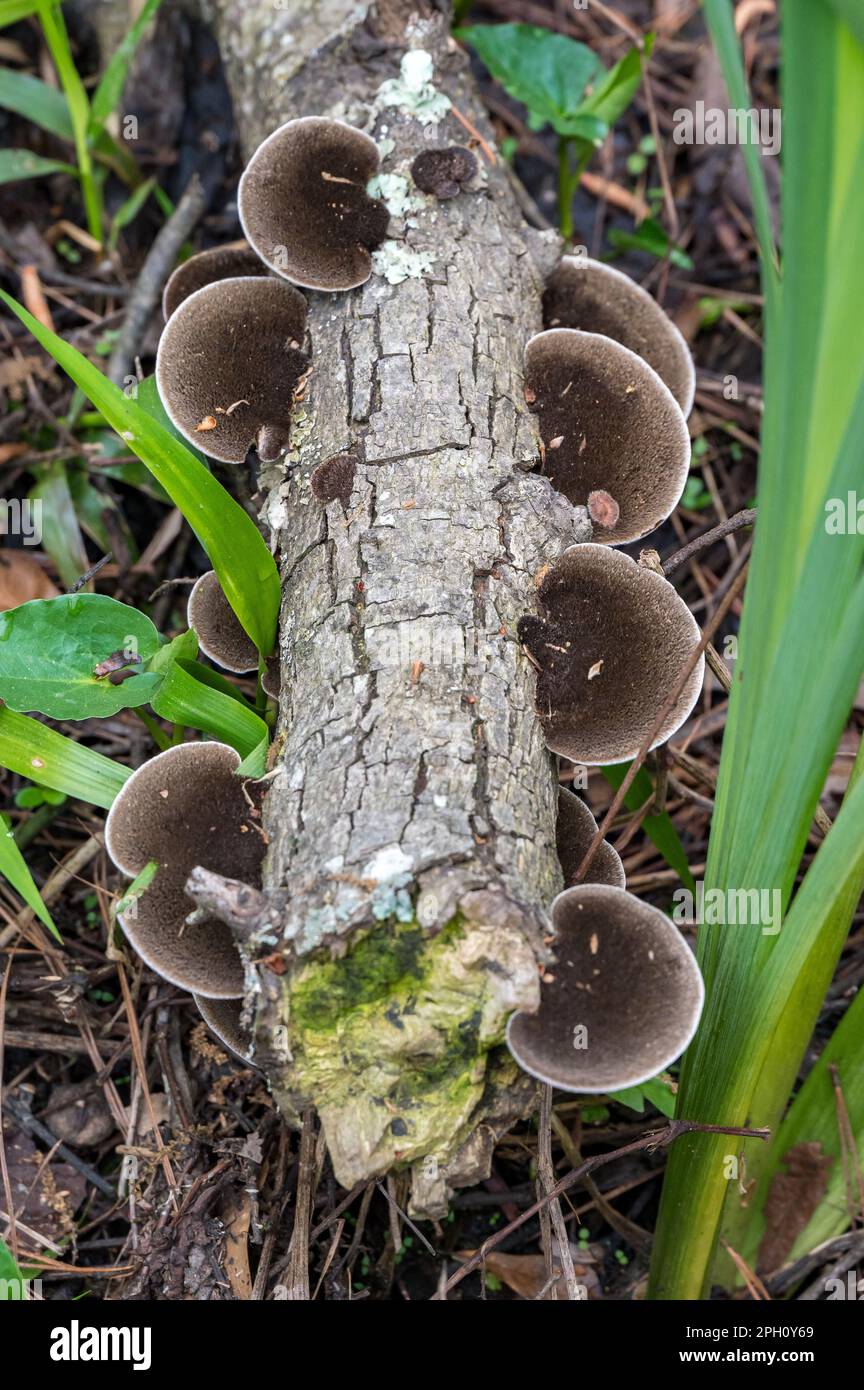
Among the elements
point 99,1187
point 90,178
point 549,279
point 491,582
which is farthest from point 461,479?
point 90,178

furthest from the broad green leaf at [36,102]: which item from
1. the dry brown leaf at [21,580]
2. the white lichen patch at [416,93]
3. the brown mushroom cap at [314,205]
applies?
the dry brown leaf at [21,580]

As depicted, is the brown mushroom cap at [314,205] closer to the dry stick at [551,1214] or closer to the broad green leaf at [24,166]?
the broad green leaf at [24,166]

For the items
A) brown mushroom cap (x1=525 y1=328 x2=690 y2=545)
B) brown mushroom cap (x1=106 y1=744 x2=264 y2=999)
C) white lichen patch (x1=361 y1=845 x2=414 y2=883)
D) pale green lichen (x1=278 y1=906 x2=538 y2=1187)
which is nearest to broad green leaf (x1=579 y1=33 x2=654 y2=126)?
brown mushroom cap (x1=525 y1=328 x2=690 y2=545)

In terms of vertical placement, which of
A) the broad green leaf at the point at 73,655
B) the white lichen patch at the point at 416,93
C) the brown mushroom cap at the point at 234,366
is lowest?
the broad green leaf at the point at 73,655

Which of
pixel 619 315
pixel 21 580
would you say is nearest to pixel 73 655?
pixel 21 580

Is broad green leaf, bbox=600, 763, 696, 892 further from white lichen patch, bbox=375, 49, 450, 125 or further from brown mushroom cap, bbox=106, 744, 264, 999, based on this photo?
white lichen patch, bbox=375, 49, 450, 125

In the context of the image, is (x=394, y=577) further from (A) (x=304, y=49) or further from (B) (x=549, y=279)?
(A) (x=304, y=49)
